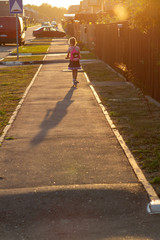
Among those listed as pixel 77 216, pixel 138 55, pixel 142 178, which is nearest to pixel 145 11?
pixel 138 55

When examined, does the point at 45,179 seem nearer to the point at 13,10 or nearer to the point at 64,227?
the point at 64,227

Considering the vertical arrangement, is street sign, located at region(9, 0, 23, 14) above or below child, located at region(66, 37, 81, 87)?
above

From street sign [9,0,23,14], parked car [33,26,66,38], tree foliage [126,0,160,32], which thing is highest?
street sign [9,0,23,14]

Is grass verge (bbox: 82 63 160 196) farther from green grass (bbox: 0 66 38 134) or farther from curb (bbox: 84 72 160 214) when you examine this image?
green grass (bbox: 0 66 38 134)

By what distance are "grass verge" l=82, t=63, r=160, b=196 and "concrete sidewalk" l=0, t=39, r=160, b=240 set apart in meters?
0.25

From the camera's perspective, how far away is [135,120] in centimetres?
962

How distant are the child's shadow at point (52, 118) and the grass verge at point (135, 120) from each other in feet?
3.09

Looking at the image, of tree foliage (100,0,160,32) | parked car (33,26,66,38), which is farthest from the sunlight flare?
parked car (33,26,66,38)

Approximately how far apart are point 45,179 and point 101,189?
81 centimetres

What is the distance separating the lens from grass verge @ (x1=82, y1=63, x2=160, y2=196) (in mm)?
6695

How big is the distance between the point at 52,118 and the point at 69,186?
4.44m

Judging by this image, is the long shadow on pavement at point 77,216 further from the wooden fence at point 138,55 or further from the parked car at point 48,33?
the parked car at point 48,33

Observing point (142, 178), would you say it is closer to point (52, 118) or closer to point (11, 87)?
point (52, 118)

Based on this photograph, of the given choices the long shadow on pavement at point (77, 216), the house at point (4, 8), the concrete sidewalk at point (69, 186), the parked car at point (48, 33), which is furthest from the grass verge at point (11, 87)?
the house at point (4, 8)
